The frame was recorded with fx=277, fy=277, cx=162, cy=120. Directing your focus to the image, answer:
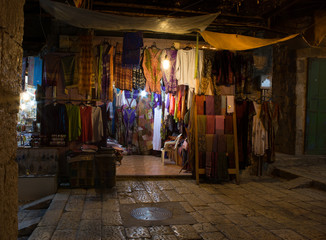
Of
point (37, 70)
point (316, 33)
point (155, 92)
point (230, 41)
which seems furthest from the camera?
point (37, 70)

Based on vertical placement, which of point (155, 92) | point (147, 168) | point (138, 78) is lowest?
point (147, 168)

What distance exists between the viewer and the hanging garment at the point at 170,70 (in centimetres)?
734

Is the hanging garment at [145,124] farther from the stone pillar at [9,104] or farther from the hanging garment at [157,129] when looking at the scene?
the stone pillar at [9,104]

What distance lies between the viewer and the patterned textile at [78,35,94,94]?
21.9 ft

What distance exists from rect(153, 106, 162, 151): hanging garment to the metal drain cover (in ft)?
17.6

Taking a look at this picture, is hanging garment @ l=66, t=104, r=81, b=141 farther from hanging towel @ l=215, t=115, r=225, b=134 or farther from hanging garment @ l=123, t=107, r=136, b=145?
hanging garment @ l=123, t=107, r=136, b=145

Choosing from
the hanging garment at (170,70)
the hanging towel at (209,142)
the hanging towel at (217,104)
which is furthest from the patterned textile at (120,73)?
the hanging towel at (209,142)

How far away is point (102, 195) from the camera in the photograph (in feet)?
19.6

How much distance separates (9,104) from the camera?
5.95ft

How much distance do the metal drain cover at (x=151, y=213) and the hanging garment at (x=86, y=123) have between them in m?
2.54

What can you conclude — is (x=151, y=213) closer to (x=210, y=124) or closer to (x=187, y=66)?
(x=210, y=124)

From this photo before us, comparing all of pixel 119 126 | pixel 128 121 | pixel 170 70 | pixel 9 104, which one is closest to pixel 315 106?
pixel 170 70

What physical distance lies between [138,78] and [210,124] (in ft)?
7.52

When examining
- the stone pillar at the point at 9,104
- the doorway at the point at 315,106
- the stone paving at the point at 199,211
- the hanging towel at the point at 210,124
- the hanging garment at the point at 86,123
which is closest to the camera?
the stone pillar at the point at 9,104
